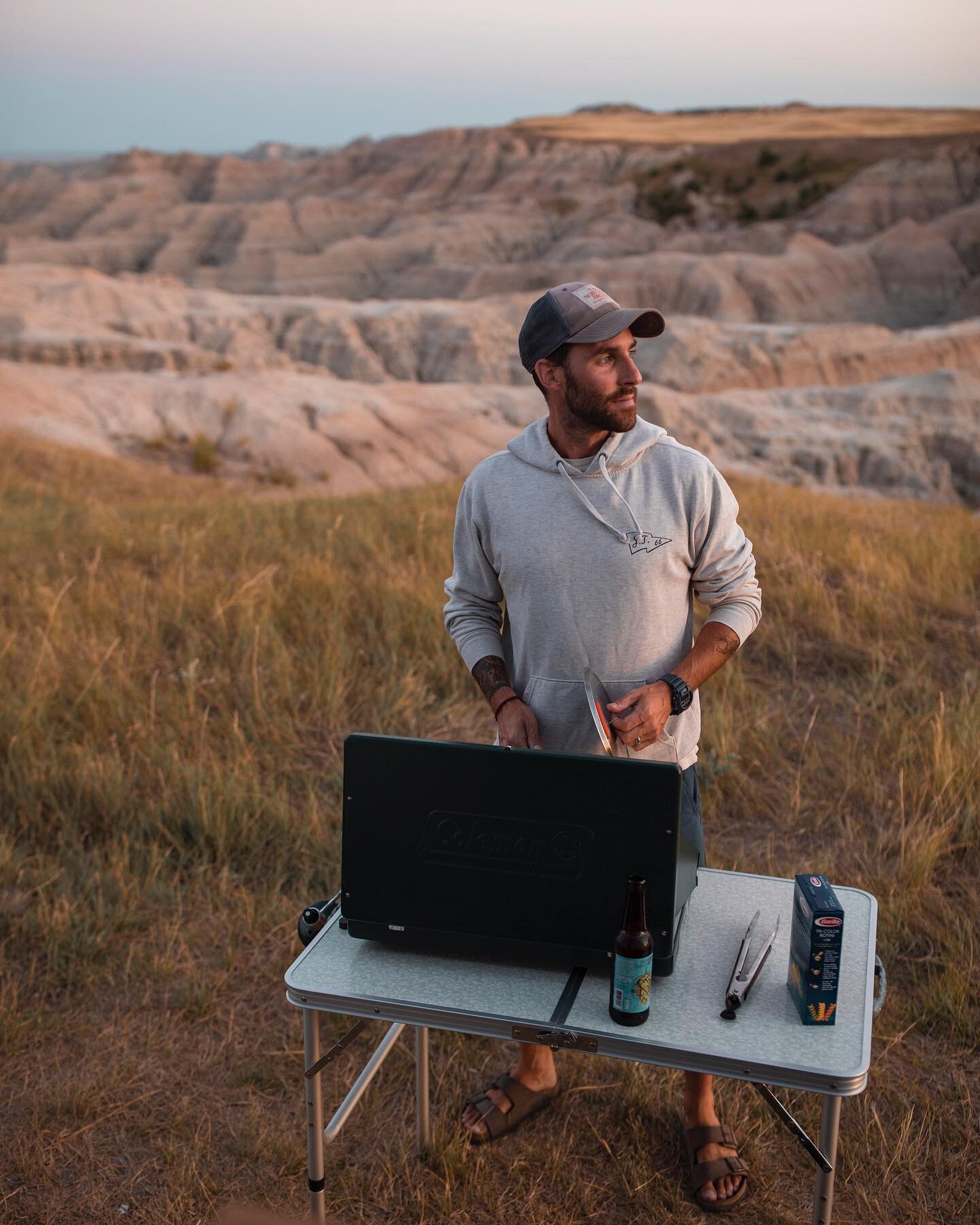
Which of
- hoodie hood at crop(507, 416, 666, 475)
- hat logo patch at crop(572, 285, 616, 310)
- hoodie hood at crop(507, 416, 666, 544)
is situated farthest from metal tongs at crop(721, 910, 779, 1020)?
hat logo patch at crop(572, 285, 616, 310)

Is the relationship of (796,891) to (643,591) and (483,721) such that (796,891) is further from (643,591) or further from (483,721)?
(483,721)

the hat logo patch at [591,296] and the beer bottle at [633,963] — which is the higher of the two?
the hat logo patch at [591,296]

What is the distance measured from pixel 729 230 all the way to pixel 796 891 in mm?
71457

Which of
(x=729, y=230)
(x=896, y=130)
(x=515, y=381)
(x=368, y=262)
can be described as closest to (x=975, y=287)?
(x=729, y=230)

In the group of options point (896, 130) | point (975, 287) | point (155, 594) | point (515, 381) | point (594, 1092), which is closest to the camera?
point (594, 1092)

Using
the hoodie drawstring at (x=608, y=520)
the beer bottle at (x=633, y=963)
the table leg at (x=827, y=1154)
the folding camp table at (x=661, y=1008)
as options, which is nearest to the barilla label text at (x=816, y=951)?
the folding camp table at (x=661, y=1008)

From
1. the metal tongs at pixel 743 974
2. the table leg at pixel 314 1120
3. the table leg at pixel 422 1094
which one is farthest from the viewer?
the table leg at pixel 422 1094

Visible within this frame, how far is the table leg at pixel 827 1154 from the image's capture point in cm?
199

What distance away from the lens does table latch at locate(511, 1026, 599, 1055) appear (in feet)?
6.48

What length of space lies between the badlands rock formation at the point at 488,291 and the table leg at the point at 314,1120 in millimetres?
19525

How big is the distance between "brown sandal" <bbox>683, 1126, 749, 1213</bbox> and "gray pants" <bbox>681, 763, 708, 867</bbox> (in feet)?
2.44

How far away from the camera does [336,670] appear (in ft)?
17.7

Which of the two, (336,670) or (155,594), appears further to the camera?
(155,594)

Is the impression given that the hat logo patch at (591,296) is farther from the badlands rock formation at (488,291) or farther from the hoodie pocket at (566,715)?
the badlands rock formation at (488,291)
